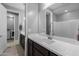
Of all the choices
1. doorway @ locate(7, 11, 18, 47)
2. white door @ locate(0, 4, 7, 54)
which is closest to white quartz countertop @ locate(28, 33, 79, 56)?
doorway @ locate(7, 11, 18, 47)

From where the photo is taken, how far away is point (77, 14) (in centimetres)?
136

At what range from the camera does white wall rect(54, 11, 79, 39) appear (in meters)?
1.39

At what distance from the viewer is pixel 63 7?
161 centimetres

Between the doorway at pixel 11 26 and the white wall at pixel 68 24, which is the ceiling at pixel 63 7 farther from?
the doorway at pixel 11 26

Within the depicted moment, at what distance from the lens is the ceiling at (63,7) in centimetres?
140

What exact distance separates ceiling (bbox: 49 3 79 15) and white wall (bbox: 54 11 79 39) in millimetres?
75

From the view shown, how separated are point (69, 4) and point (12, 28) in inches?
60.1

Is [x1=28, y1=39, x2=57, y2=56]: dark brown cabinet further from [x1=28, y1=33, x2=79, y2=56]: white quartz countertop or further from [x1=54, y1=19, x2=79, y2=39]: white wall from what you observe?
[x1=54, y1=19, x2=79, y2=39]: white wall

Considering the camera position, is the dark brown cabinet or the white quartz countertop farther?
the dark brown cabinet

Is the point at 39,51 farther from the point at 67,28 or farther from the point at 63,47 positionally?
the point at 67,28

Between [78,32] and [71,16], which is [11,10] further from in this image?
[78,32]

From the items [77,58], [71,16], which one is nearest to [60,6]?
[71,16]

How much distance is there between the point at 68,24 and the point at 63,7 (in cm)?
39

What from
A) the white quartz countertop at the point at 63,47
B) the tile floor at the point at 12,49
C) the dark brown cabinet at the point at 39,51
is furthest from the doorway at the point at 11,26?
the white quartz countertop at the point at 63,47
